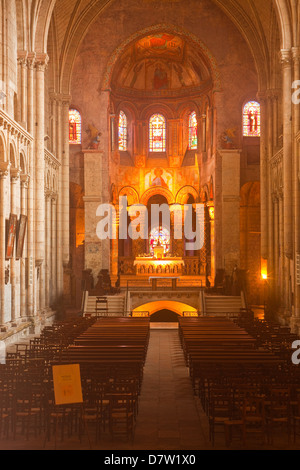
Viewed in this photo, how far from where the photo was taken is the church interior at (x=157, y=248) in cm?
1345

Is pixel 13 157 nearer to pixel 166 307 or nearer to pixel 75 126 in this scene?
pixel 166 307

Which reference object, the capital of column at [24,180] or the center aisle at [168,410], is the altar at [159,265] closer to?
the capital of column at [24,180]

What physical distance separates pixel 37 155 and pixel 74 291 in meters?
16.7

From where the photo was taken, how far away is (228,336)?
23047 mm

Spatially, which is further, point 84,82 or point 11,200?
point 84,82

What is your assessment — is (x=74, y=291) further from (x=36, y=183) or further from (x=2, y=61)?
(x=2, y=61)

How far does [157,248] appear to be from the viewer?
46.0m

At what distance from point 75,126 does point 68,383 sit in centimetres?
3625

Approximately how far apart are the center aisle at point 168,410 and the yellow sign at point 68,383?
1787 mm

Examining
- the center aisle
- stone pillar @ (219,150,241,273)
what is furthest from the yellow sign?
stone pillar @ (219,150,241,273)

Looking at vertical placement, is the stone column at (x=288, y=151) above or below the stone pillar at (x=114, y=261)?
above

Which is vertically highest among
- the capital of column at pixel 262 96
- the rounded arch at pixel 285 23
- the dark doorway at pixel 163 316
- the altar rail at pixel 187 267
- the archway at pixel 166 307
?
the rounded arch at pixel 285 23

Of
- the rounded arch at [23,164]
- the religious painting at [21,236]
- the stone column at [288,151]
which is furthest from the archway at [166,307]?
the rounded arch at [23,164]
